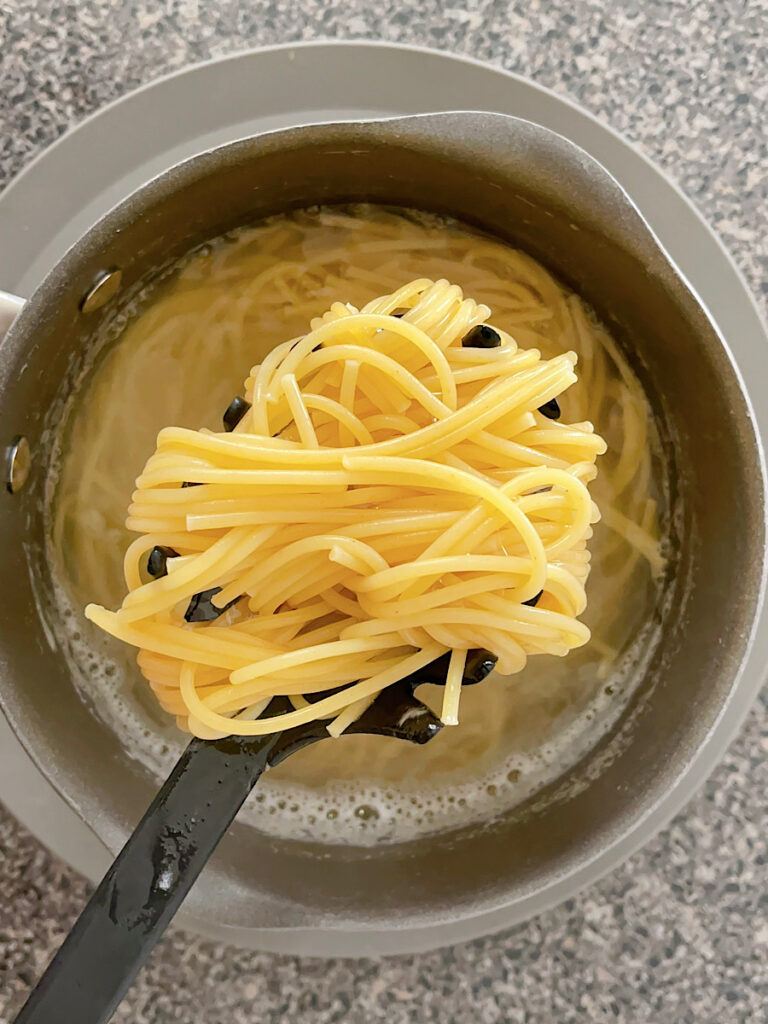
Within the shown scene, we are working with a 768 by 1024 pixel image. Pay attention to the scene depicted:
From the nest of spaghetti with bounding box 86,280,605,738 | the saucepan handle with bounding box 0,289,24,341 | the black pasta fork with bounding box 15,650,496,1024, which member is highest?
the saucepan handle with bounding box 0,289,24,341

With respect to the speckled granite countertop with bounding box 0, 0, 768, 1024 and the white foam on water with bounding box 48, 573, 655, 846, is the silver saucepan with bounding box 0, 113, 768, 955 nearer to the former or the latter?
the white foam on water with bounding box 48, 573, 655, 846

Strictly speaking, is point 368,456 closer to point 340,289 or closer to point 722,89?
point 340,289

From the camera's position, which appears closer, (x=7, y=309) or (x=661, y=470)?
(x=7, y=309)

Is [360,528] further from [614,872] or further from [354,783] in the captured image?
[614,872]

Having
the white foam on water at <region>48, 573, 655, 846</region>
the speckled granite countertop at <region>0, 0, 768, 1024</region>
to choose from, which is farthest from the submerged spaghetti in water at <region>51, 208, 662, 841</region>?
the speckled granite countertop at <region>0, 0, 768, 1024</region>

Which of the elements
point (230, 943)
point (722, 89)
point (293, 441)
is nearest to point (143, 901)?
point (230, 943)

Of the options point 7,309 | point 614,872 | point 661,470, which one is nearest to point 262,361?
point 7,309

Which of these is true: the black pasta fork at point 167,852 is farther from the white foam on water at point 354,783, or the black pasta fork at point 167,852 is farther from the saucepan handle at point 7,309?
the saucepan handle at point 7,309

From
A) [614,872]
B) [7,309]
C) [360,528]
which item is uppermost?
[7,309]
